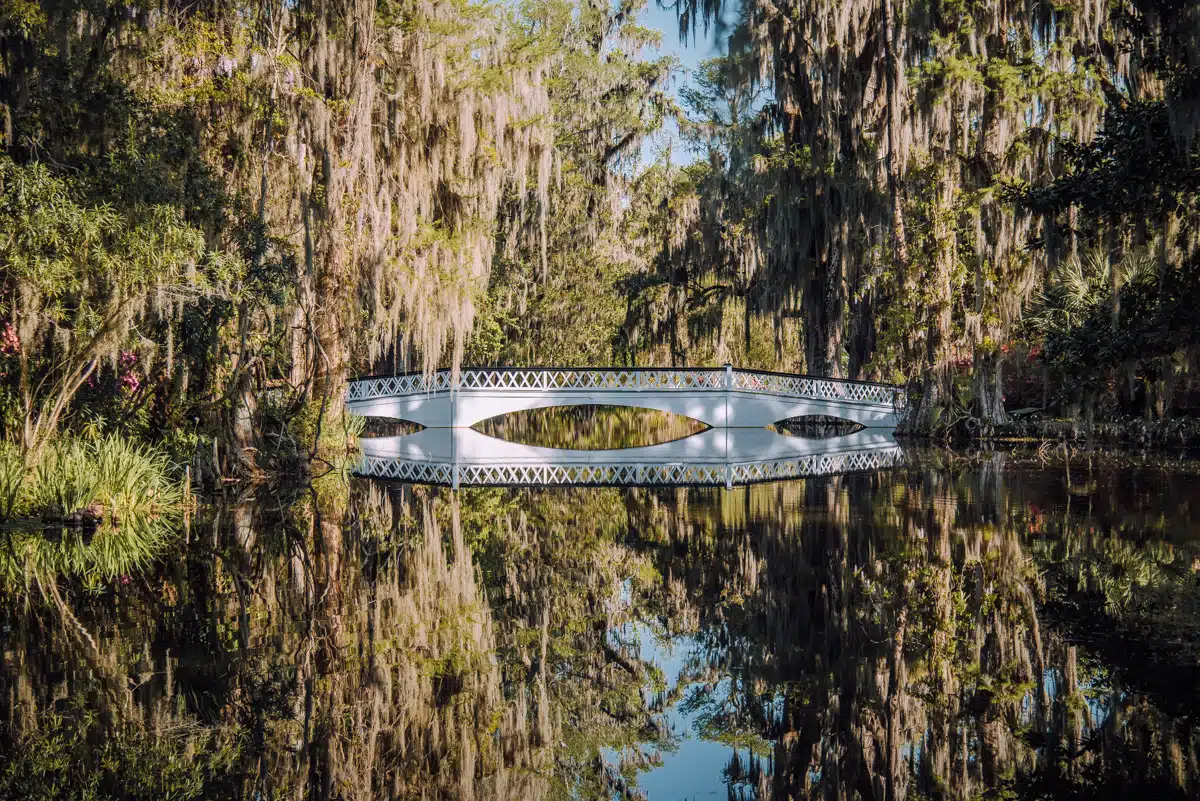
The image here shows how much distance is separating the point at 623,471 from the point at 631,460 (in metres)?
2.48

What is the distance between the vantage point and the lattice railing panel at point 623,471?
586 inches

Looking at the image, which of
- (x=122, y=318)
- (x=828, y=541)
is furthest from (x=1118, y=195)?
(x=122, y=318)

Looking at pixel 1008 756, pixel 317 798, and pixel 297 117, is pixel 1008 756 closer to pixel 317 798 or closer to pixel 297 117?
pixel 317 798

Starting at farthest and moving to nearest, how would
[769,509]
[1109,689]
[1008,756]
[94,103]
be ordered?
[769,509], [94,103], [1109,689], [1008,756]

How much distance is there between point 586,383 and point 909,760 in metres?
23.5

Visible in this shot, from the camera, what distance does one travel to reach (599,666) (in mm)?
5008

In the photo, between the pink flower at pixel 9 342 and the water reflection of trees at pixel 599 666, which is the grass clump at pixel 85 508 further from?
the pink flower at pixel 9 342

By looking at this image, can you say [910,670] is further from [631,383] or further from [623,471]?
[631,383]

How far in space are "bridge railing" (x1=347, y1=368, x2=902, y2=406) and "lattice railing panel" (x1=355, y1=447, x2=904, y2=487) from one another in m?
8.02

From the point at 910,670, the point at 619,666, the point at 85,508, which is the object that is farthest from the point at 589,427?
the point at 910,670

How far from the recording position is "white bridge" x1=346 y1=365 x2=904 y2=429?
26859 mm

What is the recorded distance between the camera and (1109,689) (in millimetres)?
4332

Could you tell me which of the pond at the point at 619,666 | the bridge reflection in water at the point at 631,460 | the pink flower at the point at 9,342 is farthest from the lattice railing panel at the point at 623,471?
the pink flower at the point at 9,342

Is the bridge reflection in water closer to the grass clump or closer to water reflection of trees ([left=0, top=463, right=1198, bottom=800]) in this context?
the grass clump
